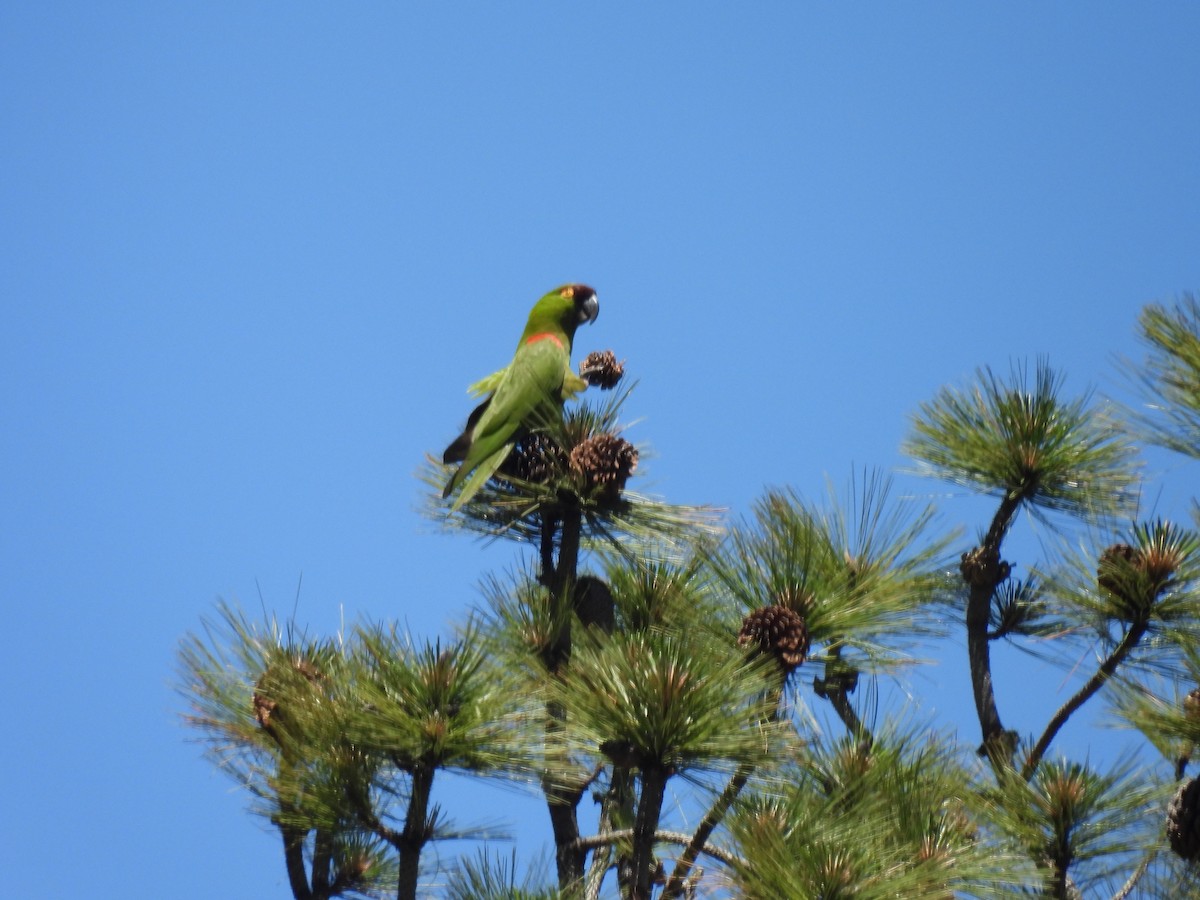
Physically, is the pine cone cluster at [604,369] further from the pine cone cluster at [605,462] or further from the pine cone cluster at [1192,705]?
the pine cone cluster at [1192,705]

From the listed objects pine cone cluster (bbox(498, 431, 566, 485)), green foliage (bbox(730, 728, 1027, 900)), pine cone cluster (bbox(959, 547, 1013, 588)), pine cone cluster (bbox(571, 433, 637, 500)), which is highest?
pine cone cluster (bbox(498, 431, 566, 485))

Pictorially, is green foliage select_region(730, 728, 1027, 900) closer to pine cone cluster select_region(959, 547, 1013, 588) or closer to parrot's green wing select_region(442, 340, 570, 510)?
pine cone cluster select_region(959, 547, 1013, 588)

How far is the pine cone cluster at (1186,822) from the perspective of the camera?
3.17 metres

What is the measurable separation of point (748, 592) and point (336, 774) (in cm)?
100

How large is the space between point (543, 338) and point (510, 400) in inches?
21.7

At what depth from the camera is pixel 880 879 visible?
2799 millimetres

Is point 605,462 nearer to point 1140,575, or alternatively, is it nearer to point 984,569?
point 984,569

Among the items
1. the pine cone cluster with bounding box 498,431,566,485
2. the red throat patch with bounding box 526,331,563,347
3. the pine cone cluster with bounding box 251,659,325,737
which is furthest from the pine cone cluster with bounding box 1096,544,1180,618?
the pine cone cluster with bounding box 251,659,325,737

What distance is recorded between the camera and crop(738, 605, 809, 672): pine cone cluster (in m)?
3.14

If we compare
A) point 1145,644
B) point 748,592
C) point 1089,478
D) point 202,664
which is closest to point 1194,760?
point 1145,644

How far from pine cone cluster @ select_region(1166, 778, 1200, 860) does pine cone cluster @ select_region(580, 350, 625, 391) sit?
6.18ft

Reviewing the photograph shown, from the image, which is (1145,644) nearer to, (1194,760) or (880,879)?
(1194,760)

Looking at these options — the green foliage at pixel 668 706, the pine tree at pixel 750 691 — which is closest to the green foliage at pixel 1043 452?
the pine tree at pixel 750 691

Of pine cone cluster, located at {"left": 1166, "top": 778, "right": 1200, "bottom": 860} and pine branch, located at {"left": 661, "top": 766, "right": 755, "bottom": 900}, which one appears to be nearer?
pine branch, located at {"left": 661, "top": 766, "right": 755, "bottom": 900}
